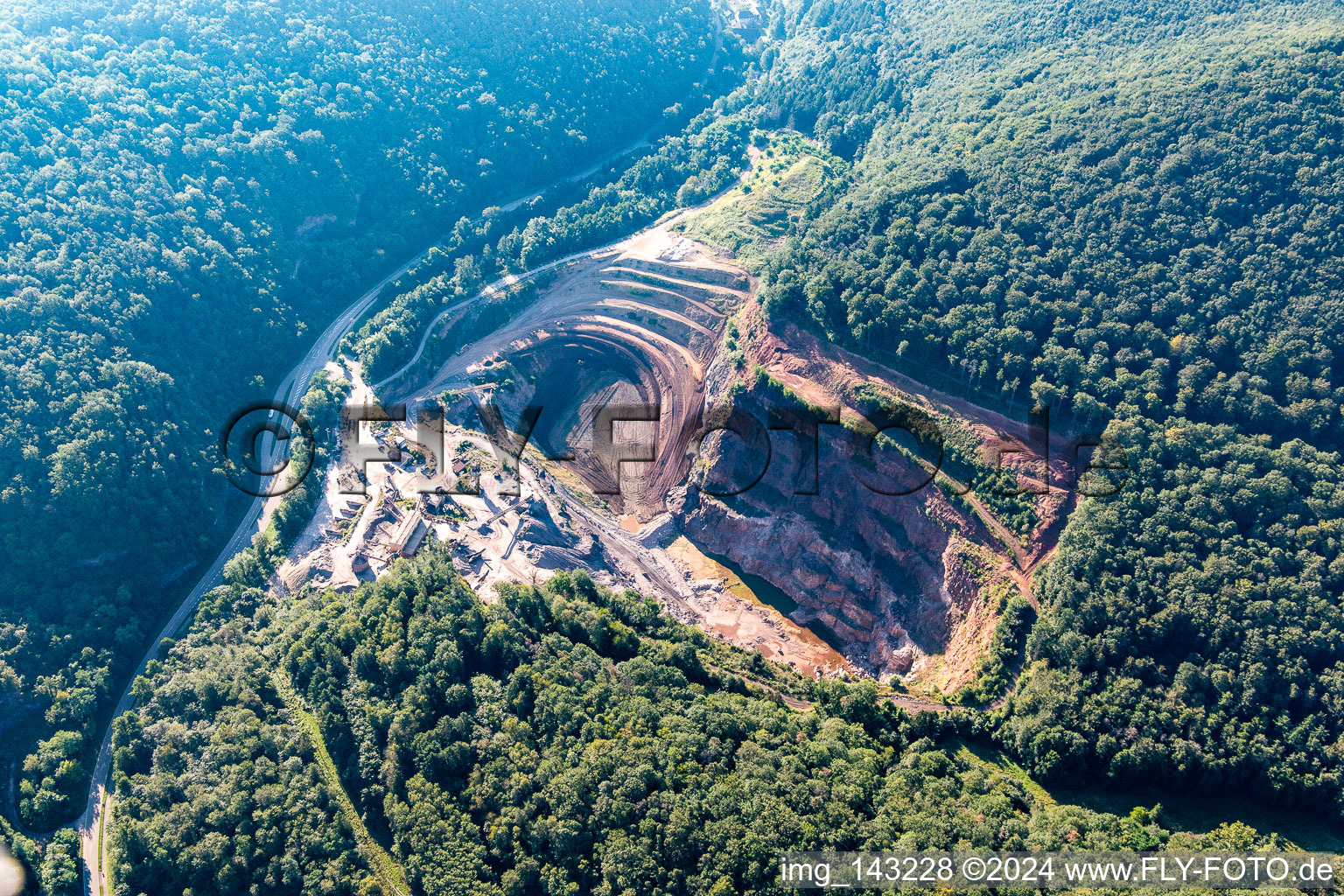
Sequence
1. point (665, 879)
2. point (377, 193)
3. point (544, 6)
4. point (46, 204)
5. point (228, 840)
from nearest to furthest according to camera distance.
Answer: point (665, 879) → point (228, 840) → point (46, 204) → point (377, 193) → point (544, 6)

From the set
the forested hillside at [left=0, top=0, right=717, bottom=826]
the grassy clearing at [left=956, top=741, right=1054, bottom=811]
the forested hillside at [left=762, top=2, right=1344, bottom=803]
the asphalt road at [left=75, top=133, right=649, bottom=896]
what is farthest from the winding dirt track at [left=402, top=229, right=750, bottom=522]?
the grassy clearing at [left=956, top=741, right=1054, bottom=811]

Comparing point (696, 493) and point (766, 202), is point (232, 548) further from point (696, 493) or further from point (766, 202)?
point (766, 202)

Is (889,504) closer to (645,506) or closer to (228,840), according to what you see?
(645,506)

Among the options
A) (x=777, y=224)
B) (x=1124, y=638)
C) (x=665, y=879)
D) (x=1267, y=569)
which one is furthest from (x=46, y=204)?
(x=1267, y=569)

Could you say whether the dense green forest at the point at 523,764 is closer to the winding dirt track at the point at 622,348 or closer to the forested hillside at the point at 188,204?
the forested hillside at the point at 188,204

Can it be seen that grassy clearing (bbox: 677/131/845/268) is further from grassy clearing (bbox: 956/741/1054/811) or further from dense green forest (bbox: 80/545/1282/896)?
grassy clearing (bbox: 956/741/1054/811)

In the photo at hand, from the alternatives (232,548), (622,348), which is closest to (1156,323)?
(622,348)
